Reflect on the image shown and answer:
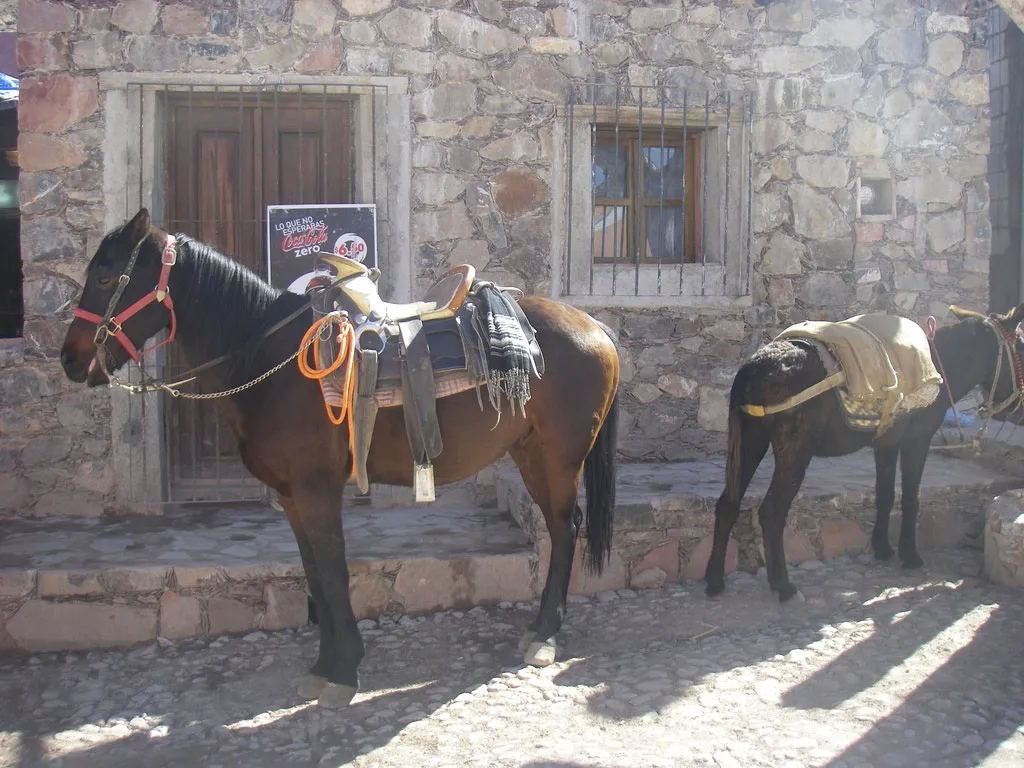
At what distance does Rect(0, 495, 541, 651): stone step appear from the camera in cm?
420

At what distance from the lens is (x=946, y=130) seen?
6645 millimetres

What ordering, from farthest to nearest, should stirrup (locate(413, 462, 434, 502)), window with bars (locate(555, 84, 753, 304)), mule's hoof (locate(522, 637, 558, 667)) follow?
window with bars (locate(555, 84, 753, 304)) < mule's hoof (locate(522, 637, 558, 667)) < stirrup (locate(413, 462, 434, 502))

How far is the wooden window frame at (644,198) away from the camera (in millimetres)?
6363

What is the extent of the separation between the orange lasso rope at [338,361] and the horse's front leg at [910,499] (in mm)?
3218

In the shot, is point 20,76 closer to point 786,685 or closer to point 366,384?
point 366,384

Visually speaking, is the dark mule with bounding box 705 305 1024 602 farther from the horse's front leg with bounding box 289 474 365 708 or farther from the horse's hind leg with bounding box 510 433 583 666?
the horse's front leg with bounding box 289 474 365 708

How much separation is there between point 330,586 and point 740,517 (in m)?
2.50

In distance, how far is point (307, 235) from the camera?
223 inches

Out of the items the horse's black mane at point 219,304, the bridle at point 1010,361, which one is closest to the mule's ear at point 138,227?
the horse's black mane at point 219,304

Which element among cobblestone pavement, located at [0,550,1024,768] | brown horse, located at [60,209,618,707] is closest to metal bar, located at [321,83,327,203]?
brown horse, located at [60,209,618,707]

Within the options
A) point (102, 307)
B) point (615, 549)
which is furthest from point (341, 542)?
point (615, 549)

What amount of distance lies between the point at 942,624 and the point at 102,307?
4050 millimetres

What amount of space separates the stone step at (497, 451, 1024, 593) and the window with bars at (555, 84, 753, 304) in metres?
1.38

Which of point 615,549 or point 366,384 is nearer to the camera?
point 366,384
